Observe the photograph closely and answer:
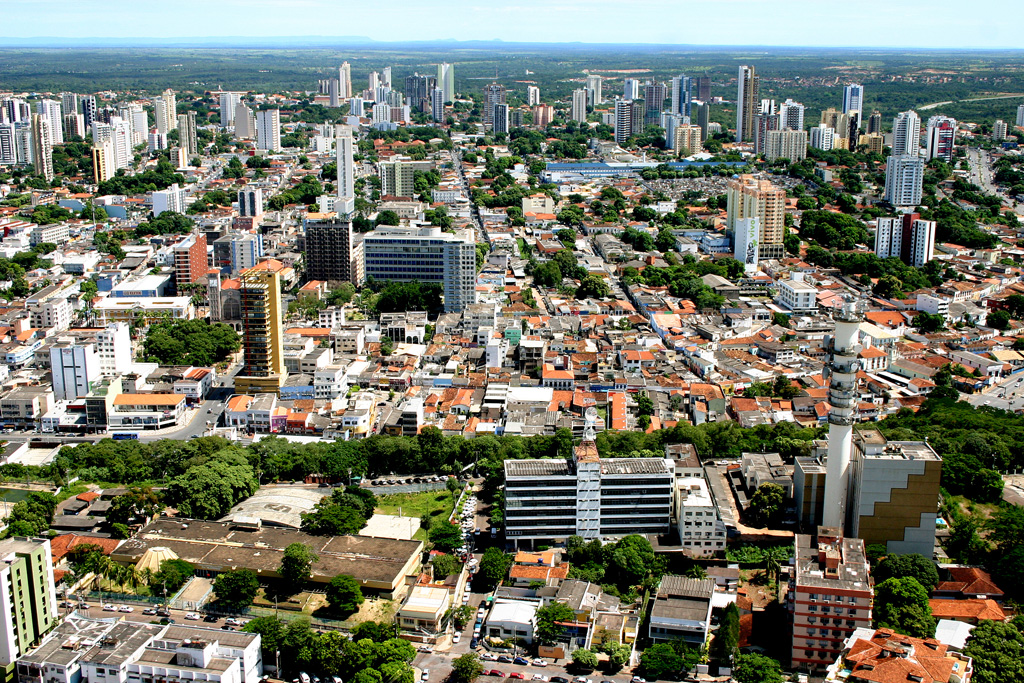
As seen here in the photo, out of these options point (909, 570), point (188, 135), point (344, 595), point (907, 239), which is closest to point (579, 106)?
point (188, 135)

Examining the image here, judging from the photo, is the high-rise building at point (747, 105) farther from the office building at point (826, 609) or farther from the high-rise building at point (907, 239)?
the office building at point (826, 609)

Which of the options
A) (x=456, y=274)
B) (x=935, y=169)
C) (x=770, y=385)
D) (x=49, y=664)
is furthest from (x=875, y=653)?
(x=935, y=169)

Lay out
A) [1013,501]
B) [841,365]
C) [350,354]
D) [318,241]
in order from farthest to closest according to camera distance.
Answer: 1. [318,241]
2. [350,354]
3. [1013,501]
4. [841,365]

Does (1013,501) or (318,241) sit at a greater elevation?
(318,241)

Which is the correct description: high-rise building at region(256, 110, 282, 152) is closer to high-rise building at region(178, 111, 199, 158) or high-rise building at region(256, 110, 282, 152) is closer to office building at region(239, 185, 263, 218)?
high-rise building at region(178, 111, 199, 158)

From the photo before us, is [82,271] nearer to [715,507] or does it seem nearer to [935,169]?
[715,507]

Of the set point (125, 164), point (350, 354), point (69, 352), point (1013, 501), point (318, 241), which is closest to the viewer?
point (1013, 501)
